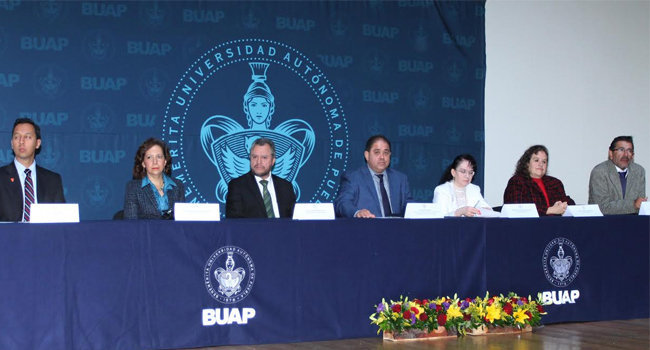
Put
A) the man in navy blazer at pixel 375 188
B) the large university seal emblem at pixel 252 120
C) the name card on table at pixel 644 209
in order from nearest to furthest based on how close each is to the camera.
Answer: the man in navy blazer at pixel 375 188, the name card on table at pixel 644 209, the large university seal emblem at pixel 252 120

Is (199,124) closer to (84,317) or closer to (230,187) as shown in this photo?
(230,187)

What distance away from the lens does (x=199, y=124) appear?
559 cm

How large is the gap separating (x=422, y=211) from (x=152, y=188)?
1478 mm

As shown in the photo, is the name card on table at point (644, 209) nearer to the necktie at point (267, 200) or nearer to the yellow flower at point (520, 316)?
the yellow flower at point (520, 316)

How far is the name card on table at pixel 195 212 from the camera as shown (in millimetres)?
3857

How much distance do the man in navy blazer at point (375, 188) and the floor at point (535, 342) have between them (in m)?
0.99

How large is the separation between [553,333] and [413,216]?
3.25ft

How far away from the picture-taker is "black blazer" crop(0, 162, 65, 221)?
13.8 feet

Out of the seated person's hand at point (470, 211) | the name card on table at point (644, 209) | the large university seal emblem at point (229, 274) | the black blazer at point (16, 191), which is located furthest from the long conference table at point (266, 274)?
the black blazer at point (16, 191)

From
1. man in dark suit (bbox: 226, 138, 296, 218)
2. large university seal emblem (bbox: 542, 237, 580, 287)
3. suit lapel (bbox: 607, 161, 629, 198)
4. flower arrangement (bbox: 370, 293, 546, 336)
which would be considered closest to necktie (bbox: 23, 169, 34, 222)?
man in dark suit (bbox: 226, 138, 296, 218)

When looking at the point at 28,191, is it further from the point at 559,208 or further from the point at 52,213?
the point at 559,208

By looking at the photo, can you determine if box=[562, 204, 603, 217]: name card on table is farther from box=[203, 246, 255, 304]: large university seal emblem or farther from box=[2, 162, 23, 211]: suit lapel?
box=[2, 162, 23, 211]: suit lapel

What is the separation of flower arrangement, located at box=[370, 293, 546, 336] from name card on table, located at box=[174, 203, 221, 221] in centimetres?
99

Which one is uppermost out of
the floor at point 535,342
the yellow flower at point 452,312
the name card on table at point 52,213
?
the name card on table at point 52,213
